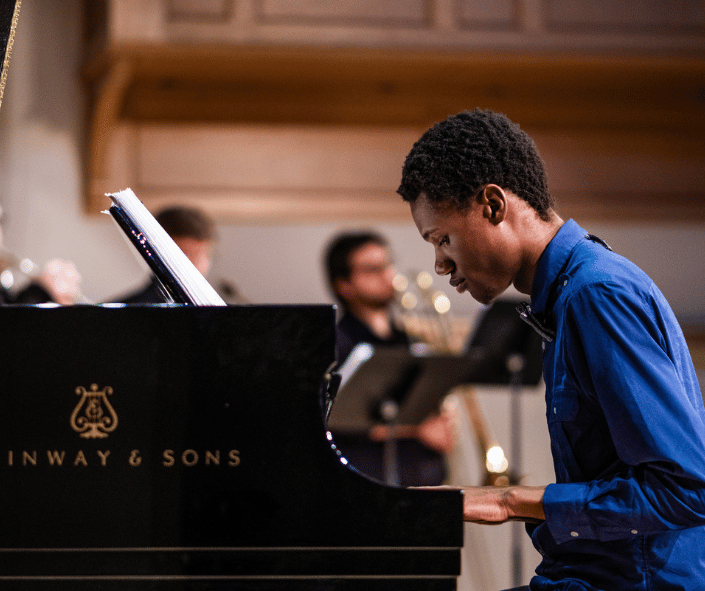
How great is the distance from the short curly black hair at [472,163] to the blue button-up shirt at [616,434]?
0.12 meters

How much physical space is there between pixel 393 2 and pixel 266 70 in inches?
27.3

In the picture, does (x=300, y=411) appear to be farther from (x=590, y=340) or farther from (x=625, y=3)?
(x=625, y=3)

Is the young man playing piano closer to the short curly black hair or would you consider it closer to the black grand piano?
the short curly black hair

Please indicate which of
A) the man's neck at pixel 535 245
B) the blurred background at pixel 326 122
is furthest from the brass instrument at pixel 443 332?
the man's neck at pixel 535 245

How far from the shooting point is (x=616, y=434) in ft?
3.92

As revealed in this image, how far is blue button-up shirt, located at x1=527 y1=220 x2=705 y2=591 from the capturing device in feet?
3.82

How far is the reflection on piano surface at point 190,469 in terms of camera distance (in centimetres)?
119

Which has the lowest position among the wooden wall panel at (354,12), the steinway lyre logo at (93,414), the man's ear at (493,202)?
the steinway lyre logo at (93,414)

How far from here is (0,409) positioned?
123cm

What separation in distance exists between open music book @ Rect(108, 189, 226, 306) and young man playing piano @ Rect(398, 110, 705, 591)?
0.38m

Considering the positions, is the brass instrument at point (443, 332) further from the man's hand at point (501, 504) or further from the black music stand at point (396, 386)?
the man's hand at point (501, 504)

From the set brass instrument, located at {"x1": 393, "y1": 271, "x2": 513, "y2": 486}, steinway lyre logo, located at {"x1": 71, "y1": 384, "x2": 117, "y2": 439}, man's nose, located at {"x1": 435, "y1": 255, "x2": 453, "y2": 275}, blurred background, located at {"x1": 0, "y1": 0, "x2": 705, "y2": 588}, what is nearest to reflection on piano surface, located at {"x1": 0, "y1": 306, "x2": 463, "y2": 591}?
steinway lyre logo, located at {"x1": 71, "y1": 384, "x2": 117, "y2": 439}

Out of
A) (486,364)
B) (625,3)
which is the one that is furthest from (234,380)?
(625,3)

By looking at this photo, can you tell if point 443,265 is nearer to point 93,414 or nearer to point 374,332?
point 93,414
